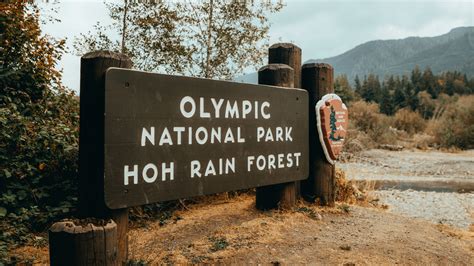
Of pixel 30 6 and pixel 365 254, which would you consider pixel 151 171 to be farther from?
pixel 30 6

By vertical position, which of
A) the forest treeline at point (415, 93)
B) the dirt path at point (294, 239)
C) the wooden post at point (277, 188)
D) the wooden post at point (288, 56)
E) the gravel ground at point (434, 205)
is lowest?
the gravel ground at point (434, 205)

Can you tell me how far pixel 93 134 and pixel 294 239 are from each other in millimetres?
2161

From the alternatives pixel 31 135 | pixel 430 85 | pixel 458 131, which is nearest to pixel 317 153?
pixel 31 135

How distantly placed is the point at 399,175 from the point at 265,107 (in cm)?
1111

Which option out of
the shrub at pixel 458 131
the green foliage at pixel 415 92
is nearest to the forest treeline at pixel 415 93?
the green foliage at pixel 415 92

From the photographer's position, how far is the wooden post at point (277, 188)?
421 centimetres

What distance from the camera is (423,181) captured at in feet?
39.8

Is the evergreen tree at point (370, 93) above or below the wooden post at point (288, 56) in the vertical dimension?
above

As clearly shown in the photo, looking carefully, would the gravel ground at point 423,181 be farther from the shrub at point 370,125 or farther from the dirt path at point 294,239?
the shrub at point 370,125

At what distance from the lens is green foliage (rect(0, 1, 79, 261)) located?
12.7 ft

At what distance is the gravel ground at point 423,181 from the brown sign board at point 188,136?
10.3ft

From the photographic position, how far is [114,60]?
261 centimetres

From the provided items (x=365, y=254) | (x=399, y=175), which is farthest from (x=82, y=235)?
(x=399, y=175)

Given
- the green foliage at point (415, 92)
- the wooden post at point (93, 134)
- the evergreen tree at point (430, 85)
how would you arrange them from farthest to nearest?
1. the evergreen tree at point (430, 85)
2. the green foliage at point (415, 92)
3. the wooden post at point (93, 134)
